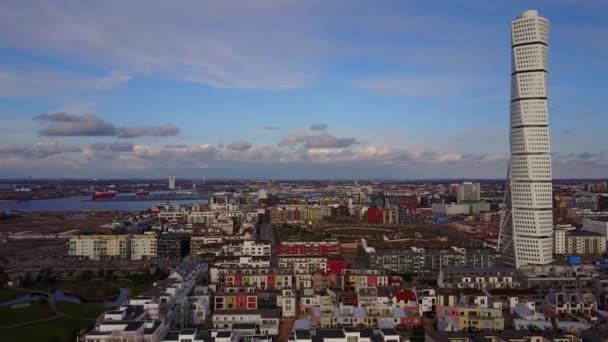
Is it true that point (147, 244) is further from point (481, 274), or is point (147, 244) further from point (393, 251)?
point (481, 274)

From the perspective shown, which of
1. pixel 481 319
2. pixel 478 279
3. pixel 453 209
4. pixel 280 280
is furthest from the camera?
pixel 453 209

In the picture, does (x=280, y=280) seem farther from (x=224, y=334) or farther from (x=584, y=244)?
(x=584, y=244)

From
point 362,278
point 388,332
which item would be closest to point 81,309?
point 362,278

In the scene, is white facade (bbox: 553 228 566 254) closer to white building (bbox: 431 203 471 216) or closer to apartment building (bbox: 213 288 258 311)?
apartment building (bbox: 213 288 258 311)

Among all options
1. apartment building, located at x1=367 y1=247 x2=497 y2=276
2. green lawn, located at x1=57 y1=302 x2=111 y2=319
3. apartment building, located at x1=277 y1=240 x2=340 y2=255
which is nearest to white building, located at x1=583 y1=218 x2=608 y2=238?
apartment building, located at x1=367 y1=247 x2=497 y2=276

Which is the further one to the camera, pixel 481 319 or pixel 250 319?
pixel 481 319

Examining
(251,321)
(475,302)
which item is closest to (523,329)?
(475,302)
